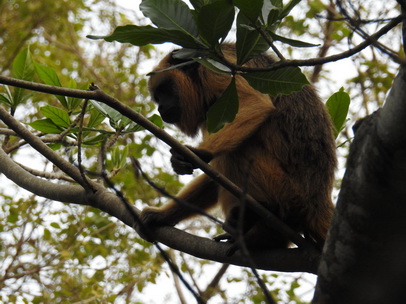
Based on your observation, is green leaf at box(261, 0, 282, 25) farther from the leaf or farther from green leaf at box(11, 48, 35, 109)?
green leaf at box(11, 48, 35, 109)

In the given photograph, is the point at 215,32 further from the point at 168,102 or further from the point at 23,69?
the point at 168,102

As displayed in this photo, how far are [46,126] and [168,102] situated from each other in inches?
74.6

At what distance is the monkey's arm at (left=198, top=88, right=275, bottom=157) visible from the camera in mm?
4906

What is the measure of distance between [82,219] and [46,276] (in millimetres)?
1163

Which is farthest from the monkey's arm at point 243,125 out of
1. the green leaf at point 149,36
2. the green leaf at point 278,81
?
the green leaf at point 149,36

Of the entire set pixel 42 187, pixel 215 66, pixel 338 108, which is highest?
pixel 338 108

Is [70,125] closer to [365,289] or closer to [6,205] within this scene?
[365,289]

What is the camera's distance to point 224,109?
3.98 metres

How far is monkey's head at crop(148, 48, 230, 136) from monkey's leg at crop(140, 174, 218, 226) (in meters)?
0.91

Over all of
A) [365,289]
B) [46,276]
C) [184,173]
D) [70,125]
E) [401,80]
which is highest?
[46,276]

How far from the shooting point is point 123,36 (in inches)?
142

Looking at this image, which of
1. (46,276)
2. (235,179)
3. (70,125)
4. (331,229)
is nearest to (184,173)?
(235,179)

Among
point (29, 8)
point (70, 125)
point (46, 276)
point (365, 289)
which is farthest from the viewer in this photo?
point (29, 8)

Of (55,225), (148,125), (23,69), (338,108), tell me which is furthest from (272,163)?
(55,225)
